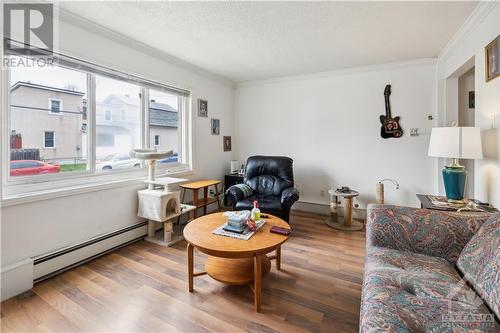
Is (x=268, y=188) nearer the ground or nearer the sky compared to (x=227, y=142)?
nearer the ground

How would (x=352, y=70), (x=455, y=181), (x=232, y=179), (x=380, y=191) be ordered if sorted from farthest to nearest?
A: (x=232, y=179) → (x=352, y=70) → (x=380, y=191) → (x=455, y=181)

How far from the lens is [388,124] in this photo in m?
3.45

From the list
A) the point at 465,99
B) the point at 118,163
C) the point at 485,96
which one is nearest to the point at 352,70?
the point at 465,99

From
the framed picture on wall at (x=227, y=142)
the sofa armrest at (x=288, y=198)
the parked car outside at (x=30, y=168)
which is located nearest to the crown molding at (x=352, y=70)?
the framed picture on wall at (x=227, y=142)

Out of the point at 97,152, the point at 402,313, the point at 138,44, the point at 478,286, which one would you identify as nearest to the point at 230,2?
the point at 138,44

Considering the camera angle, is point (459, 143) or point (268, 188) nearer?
point (459, 143)

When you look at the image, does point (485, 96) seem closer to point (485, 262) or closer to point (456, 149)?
point (456, 149)

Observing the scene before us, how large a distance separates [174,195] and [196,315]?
151cm

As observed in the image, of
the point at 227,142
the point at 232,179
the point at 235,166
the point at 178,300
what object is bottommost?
the point at 178,300

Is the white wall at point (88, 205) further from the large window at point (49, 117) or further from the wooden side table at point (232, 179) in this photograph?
the wooden side table at point (232, 179)

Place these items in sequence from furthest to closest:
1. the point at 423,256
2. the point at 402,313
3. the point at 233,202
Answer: the point at 233,202
the point at 423,256
the point at 402,313

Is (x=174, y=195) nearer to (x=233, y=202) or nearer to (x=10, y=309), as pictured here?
(x=233, y=202)

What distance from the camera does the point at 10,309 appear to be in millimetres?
1664

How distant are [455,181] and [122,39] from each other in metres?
3.65
